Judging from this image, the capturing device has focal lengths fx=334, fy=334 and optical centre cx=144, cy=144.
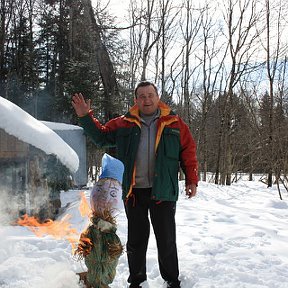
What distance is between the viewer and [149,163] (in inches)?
114

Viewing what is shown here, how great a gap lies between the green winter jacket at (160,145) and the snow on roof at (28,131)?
8.96ft

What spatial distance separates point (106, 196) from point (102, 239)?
320 mm

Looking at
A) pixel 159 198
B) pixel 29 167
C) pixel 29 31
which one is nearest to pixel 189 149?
pixel 159 198

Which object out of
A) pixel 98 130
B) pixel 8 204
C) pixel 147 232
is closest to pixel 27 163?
pixel 8 204

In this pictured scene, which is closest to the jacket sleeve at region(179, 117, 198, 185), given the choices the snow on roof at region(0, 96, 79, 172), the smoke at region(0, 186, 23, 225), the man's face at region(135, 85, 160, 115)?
the man's face at region(135, 85, 160, 115)

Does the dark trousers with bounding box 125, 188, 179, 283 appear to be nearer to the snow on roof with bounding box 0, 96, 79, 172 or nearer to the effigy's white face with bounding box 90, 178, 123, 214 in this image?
the effigy's white face with bounding box 90, 178, 123, 214

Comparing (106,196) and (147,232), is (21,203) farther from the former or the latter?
(106,196)

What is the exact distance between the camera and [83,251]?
98.6 inches

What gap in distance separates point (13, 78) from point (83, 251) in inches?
781

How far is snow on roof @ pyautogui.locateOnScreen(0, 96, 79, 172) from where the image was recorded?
518cm

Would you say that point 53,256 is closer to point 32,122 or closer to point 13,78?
point 32,122

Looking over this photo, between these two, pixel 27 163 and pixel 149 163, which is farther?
pixel 27 163

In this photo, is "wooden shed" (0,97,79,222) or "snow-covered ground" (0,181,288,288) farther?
"wooden shed" (0,97,79,222)

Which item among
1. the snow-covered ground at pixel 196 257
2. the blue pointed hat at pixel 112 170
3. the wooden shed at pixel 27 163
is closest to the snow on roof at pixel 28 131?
the wooden shed at pixel 27 163
